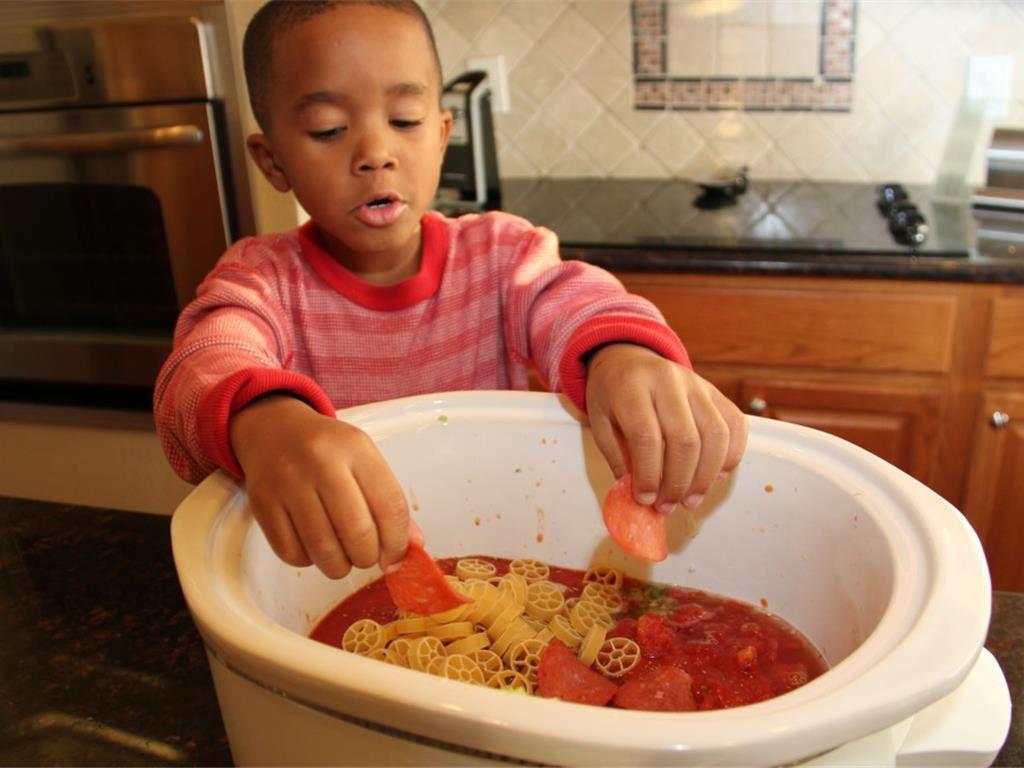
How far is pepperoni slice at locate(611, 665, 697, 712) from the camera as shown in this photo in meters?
0.51

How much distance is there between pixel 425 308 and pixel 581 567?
34 cm

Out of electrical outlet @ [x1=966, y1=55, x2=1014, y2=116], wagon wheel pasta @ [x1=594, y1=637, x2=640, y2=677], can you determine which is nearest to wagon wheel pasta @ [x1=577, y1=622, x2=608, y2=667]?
wagon wheel pasta @ [x1=594, y1=637, x2=640, y2=677]

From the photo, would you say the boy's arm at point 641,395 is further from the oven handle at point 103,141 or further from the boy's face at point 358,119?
the oven handle at point 103,141

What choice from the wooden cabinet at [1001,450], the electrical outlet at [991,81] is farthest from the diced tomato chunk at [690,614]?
the electrical outlet at [991,81]

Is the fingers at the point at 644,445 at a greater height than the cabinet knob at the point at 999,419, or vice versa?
the fingers at the point at 644,445

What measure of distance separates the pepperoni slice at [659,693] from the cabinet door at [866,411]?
1.01m

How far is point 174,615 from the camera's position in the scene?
22.8 inches

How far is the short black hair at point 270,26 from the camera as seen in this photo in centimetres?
76

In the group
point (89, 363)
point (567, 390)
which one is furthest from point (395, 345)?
point (89, 363)

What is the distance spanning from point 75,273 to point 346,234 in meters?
1.16

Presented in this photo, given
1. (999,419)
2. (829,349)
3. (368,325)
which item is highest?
(368,325)

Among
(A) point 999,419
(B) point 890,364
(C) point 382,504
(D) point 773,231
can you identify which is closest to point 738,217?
(D) point 773,231

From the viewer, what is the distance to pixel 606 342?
67 cm

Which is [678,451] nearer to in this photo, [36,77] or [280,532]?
[280,532]
